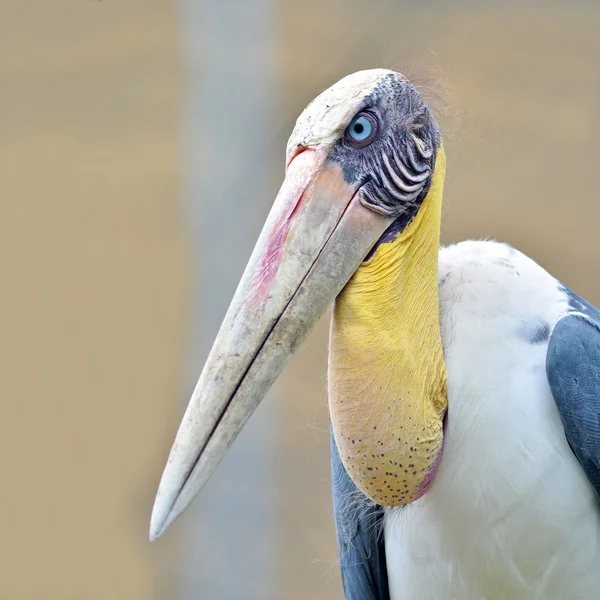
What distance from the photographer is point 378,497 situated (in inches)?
77.9

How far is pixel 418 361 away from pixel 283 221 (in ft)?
1.04

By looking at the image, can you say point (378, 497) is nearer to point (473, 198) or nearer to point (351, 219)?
point (351, 219)

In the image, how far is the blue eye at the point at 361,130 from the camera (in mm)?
1878

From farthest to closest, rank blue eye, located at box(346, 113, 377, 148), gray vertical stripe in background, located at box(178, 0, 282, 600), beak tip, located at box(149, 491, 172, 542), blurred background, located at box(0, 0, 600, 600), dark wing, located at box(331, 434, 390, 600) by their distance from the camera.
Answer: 1. blurred background, located at box(0, 0, 600, 600)
2. gray vertical stripe in background, located at box(178, 0, 282, 600)
3. dark wing, located at box(331, 434, 390, 600)
4. blue eye, located at box(346, 113, 377, 148)
5. beak tip, located at box(149, 491, 172, 542)

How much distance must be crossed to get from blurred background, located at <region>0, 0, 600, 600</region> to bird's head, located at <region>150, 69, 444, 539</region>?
1.61 metres

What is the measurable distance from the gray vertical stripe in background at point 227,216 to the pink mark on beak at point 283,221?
932 mm

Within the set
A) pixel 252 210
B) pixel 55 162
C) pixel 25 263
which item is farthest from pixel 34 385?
pixel 252 210

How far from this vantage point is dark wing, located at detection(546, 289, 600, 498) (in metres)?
1.98

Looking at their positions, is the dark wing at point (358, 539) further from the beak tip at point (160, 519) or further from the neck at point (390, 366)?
the beak tip at point (160, 519)

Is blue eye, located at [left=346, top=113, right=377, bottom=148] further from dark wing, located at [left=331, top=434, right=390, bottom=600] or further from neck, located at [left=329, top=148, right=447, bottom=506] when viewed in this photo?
dark wing, located at [left=331, top=434, right=390, bottom=600]

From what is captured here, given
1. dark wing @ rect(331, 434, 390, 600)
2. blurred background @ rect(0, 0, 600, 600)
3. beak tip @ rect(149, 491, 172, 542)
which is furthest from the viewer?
blurred background @ rect(0, 0, 600, 600)

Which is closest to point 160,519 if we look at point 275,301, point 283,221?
point 275,301

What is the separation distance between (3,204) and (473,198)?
4.84 ft

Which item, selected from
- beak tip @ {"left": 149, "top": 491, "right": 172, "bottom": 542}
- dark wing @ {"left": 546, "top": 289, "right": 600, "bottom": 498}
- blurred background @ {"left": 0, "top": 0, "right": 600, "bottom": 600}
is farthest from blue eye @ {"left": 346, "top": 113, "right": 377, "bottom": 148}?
blurred background @ {"left": 0, "top": 0, "right": 600, "bottom": 600}
